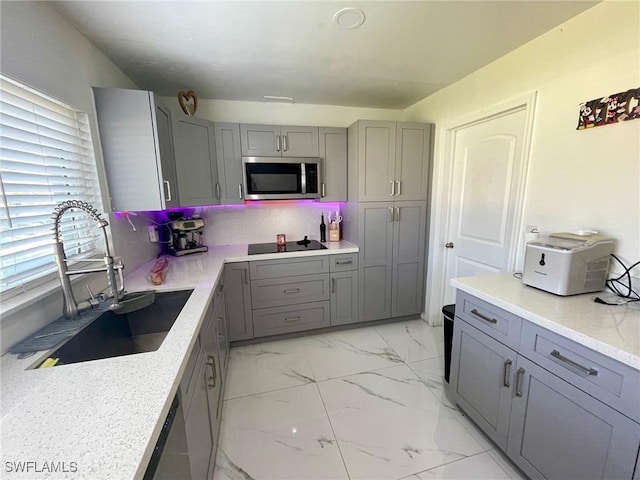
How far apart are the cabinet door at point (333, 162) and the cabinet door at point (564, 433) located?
2.01 metres

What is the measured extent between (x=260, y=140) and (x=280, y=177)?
0.39 meters

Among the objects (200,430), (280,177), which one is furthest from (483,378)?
(280,177)

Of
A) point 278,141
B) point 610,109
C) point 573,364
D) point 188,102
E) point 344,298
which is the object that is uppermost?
point 188,102

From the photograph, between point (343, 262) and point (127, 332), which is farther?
point (343, 262)

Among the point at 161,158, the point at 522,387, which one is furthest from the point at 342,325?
the point at 161,158

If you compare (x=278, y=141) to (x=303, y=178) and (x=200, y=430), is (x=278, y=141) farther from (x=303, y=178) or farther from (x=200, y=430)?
(x=200, y=430)

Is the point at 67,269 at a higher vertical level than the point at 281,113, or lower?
lower

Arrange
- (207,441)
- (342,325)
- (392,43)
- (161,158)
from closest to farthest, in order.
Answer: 1. (207,441)
2. (392,43)
3. (161,158)
4. (342,325)

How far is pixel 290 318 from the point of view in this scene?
260cm

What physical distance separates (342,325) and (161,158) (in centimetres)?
221

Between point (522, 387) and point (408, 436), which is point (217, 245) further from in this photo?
point (522, 387)

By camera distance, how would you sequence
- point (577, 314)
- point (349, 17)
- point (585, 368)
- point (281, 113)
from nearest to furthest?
point (585, 368)
point (577, 314)
point (349, 17)
point (281, 113)

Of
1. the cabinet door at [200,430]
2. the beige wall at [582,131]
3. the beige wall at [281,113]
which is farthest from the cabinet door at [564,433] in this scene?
the beige wall at [281,113]

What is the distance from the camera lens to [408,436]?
1604mm
